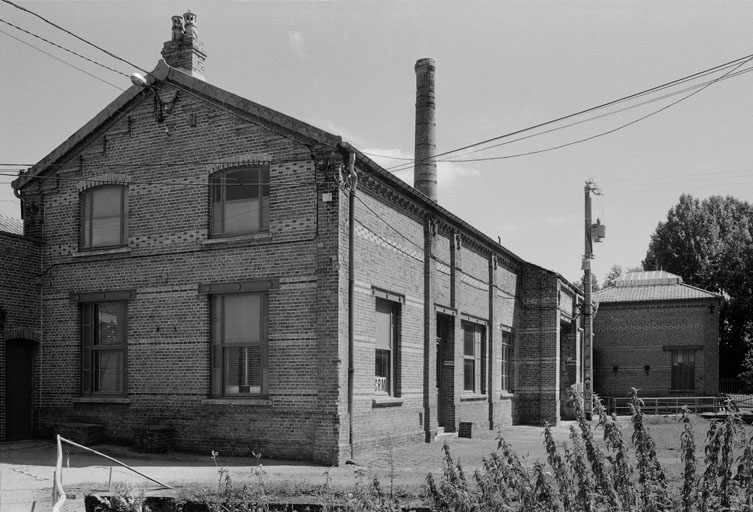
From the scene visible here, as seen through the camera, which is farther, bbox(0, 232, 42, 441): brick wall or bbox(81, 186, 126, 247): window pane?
bbox(81, 186, 126, 247): window pane

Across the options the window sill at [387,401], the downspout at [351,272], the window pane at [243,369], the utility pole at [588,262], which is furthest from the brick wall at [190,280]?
the utility pole at [588,262]

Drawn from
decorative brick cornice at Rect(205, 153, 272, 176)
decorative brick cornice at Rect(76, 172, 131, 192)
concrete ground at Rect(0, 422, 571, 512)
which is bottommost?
concrete ground at Rect(0, 422, 571, 512)

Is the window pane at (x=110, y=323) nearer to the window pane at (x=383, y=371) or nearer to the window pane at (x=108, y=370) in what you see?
the window pane at (x=108, y=370)

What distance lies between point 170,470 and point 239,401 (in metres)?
2.45

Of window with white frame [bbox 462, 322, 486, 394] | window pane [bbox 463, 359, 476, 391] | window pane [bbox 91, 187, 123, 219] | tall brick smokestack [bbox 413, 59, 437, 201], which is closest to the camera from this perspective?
→ window pane [bbox 91, 187, 123, 219]

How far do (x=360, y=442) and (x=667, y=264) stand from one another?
4333 centimetres

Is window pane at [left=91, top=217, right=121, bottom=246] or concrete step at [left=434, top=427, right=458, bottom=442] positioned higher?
window pane at [left=91, top=217, right=121, bottom=246]

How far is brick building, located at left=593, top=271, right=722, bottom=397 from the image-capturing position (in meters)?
38.2

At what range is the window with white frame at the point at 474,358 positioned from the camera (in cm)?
2342

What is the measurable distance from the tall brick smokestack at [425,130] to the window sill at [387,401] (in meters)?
11.1

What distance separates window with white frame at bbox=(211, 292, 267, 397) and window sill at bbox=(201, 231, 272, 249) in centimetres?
110

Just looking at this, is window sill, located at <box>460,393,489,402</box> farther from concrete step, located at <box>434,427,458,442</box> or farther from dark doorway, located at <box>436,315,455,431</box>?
concrete step, located at <box>434,427,458,442</box>

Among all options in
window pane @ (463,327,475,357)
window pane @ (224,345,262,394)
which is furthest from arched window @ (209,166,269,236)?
window pane @ (463,327,475,357)

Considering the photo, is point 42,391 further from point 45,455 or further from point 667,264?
point 667,264
